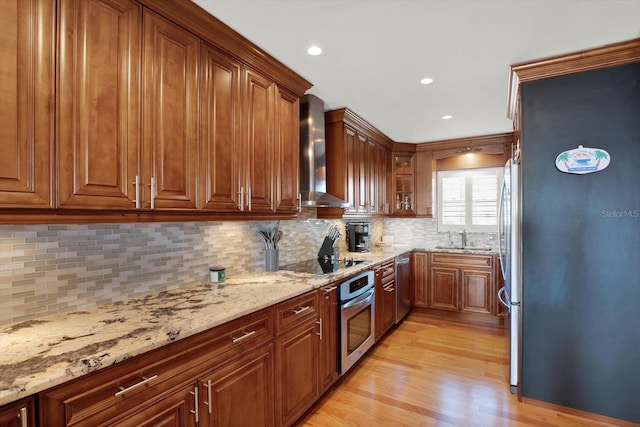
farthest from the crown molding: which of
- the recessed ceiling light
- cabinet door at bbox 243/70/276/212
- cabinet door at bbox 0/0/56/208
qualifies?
cabinet door at bbox 0/0/56/208

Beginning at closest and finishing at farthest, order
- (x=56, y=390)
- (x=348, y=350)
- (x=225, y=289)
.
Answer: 1. (x=56, y=390)
2. (x=225, y=289)
3. (x=348, y=350)

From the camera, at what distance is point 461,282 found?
4312 mm

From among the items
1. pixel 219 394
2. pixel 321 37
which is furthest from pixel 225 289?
pixel 321 37

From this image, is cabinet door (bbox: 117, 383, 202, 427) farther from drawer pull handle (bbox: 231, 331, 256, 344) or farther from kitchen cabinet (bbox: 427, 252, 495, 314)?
kitchen cabinet (bbox: 427, 252, 495, 314)

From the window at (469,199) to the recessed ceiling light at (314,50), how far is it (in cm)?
344

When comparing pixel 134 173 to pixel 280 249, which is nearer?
pixel 134 173

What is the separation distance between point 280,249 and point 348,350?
3.47 ft

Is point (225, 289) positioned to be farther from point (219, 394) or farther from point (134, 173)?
point (134, 173)

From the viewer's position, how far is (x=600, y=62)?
2162 mm

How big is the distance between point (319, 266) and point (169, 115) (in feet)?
5.93

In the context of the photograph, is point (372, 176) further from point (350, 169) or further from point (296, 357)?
point (296, 357)

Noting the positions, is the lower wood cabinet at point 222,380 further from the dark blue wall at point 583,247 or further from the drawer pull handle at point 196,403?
the dark blue wall at point 583,247

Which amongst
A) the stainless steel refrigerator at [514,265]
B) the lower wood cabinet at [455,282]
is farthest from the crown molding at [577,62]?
the lower wood cabinet at [455,282]

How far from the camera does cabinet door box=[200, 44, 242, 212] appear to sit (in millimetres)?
1836
